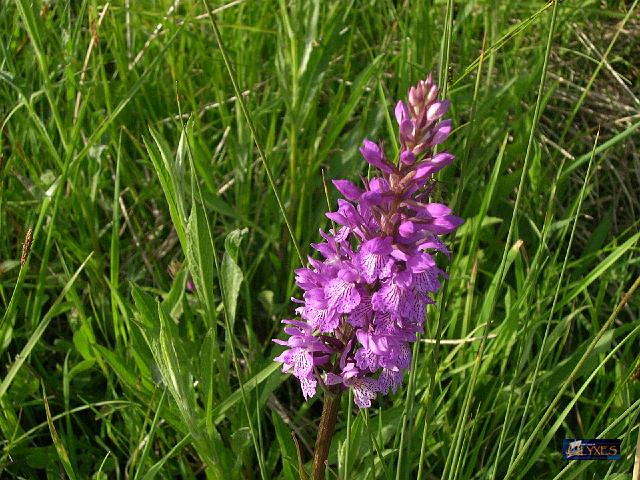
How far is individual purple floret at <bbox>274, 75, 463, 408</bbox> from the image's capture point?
1.22 m

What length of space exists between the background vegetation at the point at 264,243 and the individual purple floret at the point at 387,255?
26 centimetres

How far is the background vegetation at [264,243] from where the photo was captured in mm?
1802

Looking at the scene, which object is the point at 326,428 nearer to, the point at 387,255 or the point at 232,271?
the point at 387,255

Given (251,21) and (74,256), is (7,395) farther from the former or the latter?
(251,21)

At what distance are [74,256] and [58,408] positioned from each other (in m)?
0.50

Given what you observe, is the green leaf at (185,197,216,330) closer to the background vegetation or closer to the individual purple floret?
the background vegetation

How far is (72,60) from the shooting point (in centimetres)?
244

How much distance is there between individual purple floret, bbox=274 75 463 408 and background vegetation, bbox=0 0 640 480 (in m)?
0.26

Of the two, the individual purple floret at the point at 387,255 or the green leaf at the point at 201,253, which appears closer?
the individual purple floret at the point at 387,255
